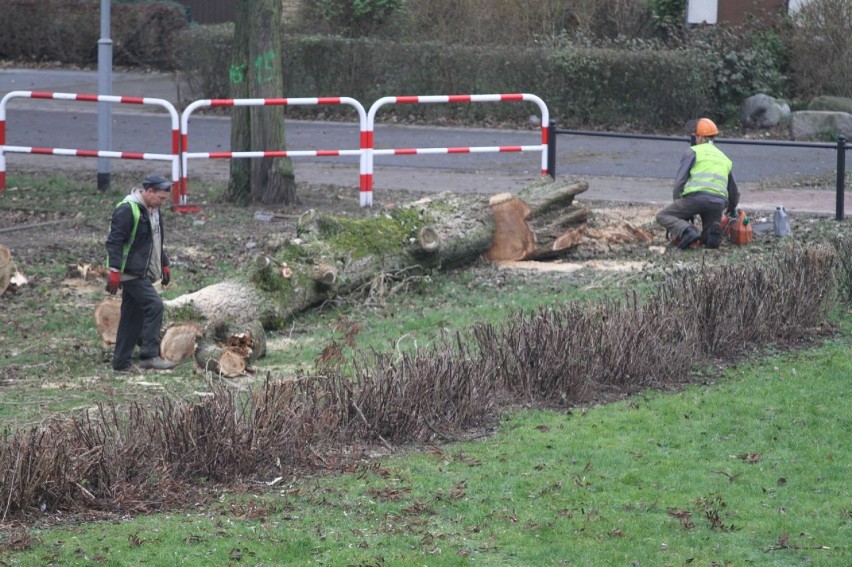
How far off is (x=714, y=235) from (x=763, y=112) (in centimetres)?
1051

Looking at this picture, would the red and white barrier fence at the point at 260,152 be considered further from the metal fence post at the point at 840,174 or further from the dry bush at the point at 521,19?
the dry bush at the point at 521,19

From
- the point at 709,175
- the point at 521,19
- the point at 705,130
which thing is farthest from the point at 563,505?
the point at 521,19

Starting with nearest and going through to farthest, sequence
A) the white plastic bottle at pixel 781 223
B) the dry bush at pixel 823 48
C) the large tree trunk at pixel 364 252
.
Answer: the large tree trunk at pixel 364 252 < the white plastic bottle at pixel 781 223 < the dry bush at pixel 823 48

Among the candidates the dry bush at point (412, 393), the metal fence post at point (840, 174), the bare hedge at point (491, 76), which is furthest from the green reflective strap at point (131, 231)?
the bare hedge at point (491, 76)

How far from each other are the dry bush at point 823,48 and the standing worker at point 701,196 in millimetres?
11316

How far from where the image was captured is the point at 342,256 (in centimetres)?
1078

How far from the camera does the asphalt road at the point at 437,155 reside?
17.1 meters

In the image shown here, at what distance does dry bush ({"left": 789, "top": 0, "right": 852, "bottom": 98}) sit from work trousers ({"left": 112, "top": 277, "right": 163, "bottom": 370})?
1693 cm

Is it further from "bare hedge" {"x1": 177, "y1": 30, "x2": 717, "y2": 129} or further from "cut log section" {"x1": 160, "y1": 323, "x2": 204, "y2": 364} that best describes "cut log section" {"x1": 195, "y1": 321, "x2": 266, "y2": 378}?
"bare hedge" {"x1": 177, "y1": 30, "x2": 717, "y2": 129}

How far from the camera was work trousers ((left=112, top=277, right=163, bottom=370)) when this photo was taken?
9102mm

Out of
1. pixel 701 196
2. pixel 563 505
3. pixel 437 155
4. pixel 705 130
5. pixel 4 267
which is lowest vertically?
pixel 563 505

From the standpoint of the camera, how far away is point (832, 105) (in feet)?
72.0

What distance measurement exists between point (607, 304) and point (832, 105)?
1453 cm

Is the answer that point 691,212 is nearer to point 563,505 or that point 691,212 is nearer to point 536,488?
point 536,488
